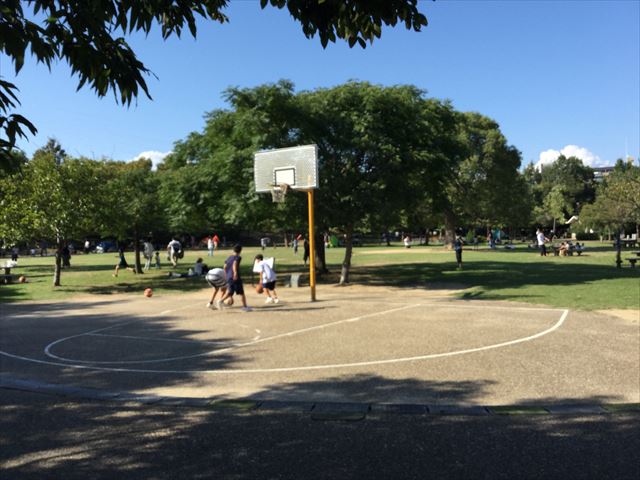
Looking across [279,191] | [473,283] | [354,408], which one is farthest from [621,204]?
[354,408]

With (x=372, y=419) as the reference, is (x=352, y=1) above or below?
above

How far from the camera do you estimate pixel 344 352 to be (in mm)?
8742

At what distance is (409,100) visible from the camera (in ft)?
74.6

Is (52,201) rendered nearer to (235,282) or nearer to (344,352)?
(235,282)

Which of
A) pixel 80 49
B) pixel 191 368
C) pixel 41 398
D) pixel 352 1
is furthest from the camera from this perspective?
pixel 191 368

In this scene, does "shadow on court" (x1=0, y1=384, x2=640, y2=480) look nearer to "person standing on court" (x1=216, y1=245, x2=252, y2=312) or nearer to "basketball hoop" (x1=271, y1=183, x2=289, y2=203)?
"person standing on court" (x1=216, y1=245, x2=252, y2=312)

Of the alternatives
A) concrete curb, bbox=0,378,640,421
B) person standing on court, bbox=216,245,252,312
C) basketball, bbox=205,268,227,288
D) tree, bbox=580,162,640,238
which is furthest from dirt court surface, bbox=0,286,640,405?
tree, bbox=580,162,640,238

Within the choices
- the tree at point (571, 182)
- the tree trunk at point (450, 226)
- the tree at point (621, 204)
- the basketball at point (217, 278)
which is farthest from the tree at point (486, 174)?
the tree at point (571, 182)

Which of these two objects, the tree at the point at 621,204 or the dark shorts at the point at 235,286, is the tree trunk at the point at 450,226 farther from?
the dark shorts at the point at 235,286

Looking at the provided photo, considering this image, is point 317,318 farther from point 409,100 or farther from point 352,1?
point 409,100

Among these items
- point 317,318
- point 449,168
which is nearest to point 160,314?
point 317,318

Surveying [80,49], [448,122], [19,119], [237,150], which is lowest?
[19,119]

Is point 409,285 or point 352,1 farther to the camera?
point 409,285

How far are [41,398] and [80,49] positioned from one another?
4521 mm
